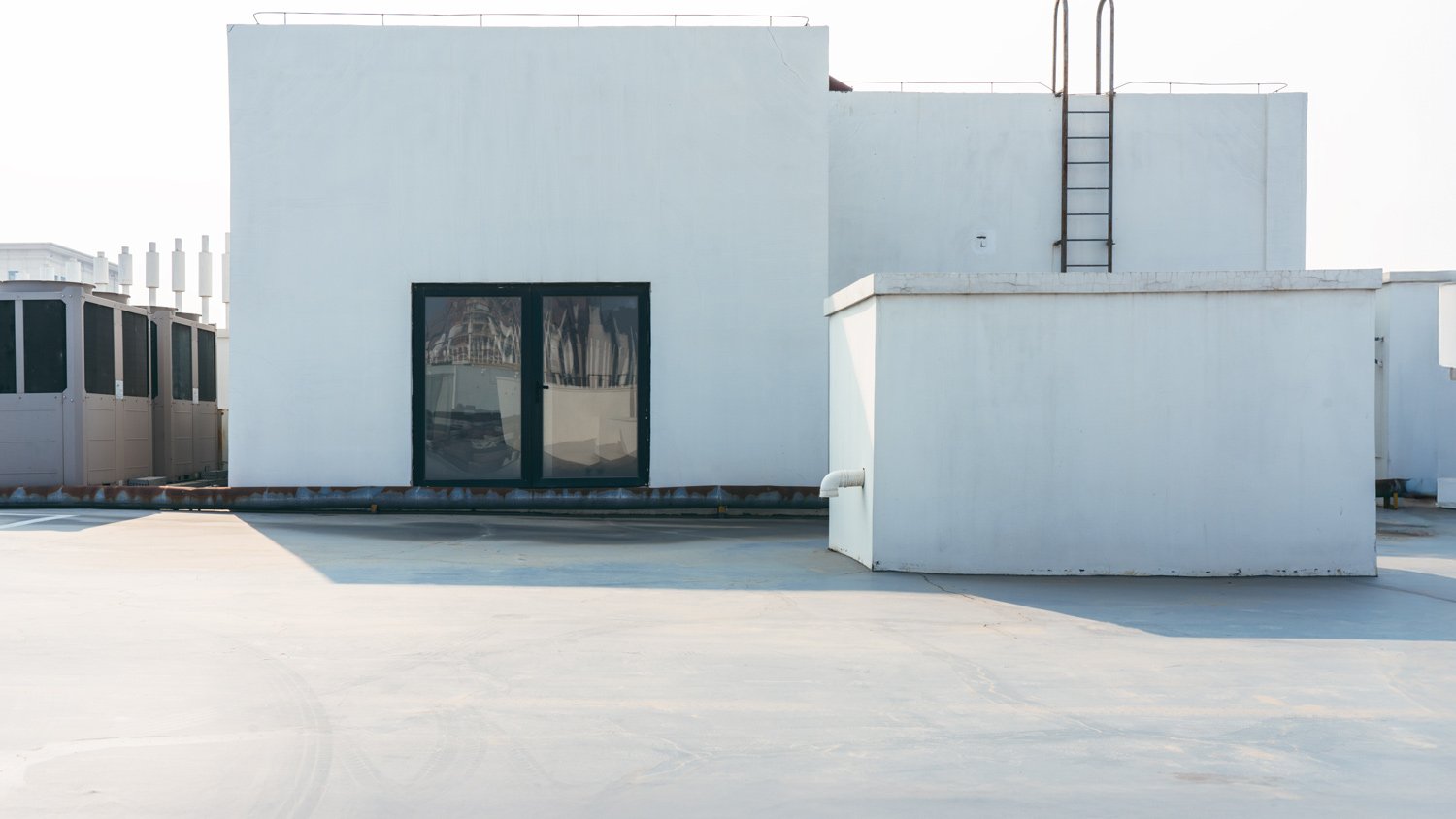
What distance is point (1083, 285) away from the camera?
7977 mm

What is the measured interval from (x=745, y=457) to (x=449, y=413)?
3387 millimetres

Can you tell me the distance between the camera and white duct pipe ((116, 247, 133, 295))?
26469mm

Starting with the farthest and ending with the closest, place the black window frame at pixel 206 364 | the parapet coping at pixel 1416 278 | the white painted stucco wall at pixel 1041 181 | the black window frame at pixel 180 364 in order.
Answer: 1. the black window frame at pixel 206 364
2. the black window frame at pixel 180 364
3. the white painted stucco wall at pixel 1041 181
4. the parapet coping at pixel 1416 278

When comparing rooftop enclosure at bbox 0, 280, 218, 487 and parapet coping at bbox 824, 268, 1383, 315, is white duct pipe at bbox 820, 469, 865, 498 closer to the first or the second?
parapet coping at bbox 824, 268, 1383, 315

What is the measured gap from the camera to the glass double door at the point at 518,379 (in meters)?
13.3

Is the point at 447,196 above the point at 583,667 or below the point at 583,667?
above

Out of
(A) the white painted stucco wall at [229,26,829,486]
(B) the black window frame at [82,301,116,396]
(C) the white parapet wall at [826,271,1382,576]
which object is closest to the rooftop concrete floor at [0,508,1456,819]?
(C) the white parapet wall at [826,271,1382,576]

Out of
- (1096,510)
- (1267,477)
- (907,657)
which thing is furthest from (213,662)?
(1267,477)

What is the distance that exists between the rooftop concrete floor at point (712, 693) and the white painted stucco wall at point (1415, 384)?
710 cm

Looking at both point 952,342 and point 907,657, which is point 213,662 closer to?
point 907,657

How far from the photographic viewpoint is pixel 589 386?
13320 millimetres

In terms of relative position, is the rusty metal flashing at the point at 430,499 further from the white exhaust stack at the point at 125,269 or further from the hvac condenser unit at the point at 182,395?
the white exhaust stack at the point at 125,269

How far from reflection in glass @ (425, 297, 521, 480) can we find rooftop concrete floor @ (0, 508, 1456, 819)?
4843mm

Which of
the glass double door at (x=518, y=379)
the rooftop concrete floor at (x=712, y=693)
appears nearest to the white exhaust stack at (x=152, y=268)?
the glass double door at (x=518, y=379)
